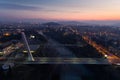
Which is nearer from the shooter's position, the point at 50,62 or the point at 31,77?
the point at 31,77

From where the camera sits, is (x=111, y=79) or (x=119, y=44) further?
(x=119, y=44)

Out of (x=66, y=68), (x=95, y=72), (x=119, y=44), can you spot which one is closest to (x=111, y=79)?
(x=95, y=72)

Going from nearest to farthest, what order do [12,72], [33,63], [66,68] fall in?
[12,72] → [66,68] → [33,63]

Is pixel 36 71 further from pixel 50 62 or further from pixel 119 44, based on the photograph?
pixel 119 44

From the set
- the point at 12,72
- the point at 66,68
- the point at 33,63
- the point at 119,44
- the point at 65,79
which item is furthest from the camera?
the point at 119,44

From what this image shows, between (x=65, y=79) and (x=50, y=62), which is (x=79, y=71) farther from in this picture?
(x=50, y=62)

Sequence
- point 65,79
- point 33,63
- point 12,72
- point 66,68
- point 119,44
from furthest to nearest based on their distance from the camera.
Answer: point 119,44 < point 33,63 < point 66,68 < point 12,72 < point 65,79

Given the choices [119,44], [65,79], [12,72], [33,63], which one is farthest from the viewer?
[119,44]

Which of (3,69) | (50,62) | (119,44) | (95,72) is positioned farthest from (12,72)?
(119,44)

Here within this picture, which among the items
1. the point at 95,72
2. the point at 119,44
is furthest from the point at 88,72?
the point at 119,44
